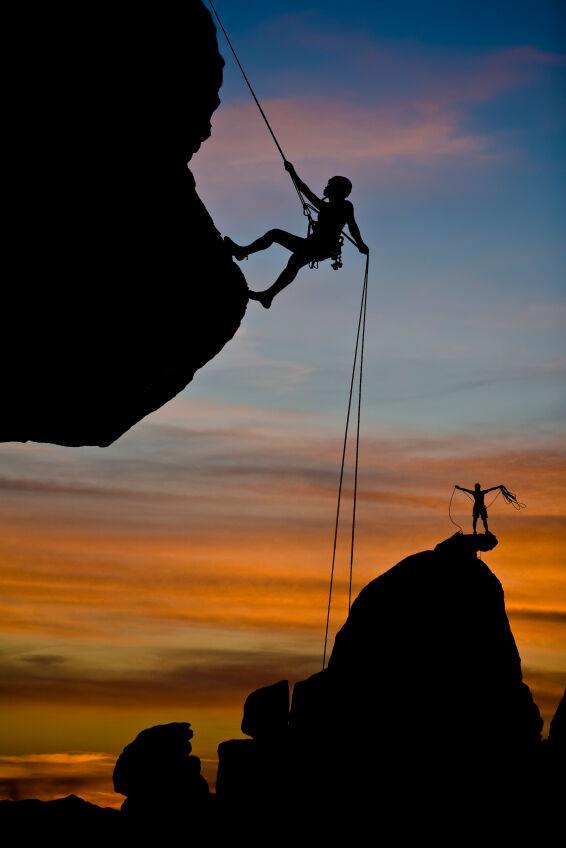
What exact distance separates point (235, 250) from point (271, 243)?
0.81 metres

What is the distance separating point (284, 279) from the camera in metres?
13.4

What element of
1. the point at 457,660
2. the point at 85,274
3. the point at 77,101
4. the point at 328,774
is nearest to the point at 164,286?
the point at 85,274

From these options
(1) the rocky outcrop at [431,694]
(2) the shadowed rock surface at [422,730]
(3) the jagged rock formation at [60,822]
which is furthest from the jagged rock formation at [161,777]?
(1) the rocky outcrop at [431,694]

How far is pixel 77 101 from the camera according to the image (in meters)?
8.92

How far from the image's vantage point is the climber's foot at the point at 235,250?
1264 centimetres

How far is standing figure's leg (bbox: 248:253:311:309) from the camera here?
13094 mm

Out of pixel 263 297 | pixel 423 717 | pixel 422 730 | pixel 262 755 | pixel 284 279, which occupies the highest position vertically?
pixel 284 279

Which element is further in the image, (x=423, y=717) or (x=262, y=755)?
(x=262, y=755)

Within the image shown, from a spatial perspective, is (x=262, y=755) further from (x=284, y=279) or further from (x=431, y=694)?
(x=284, y=279)

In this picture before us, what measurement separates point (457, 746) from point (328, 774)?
515 cm

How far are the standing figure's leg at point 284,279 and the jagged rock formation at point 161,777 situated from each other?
1202 inches

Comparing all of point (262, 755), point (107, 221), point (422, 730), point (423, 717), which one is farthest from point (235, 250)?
point (262, 755)

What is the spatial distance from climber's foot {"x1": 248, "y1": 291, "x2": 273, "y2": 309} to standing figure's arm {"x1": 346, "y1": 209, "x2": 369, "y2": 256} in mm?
1972

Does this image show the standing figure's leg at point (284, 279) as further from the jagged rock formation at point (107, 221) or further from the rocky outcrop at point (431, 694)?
the rocky outcrop at point (431, 694)
